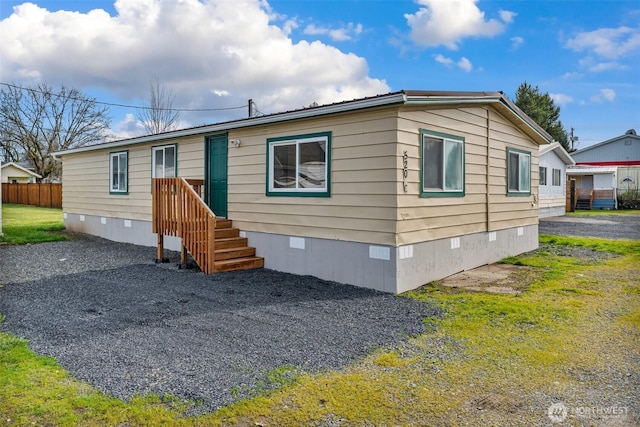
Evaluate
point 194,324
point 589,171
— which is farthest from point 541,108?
point 194,324

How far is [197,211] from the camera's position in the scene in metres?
8.03

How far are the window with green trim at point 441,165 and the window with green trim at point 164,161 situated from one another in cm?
608

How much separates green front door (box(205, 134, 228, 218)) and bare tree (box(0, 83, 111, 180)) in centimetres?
2701

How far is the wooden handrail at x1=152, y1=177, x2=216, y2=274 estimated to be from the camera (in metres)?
7.77

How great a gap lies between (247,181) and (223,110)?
67.7ft

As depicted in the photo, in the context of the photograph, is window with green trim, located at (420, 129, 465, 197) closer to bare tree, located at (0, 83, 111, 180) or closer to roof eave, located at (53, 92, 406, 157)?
roof eave, located at (53, 92, 406, 157)

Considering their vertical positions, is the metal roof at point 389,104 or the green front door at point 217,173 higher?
the metal roof at point 389,104

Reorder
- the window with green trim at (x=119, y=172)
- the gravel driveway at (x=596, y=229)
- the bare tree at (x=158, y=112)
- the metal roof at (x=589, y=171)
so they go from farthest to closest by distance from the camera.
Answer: the bare tree at (x=158, y=112) < the metal roof at (x=589, y=171) < the gravel driveway at (x=596, y=229) < the window with green trim at (x=119, y=172)

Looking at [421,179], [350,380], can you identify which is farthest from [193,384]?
[421,179]

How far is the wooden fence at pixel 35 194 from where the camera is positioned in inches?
1067

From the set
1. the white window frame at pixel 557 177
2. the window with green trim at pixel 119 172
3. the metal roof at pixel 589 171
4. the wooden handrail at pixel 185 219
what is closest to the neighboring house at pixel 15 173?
the window with green trim at pixel 119 172

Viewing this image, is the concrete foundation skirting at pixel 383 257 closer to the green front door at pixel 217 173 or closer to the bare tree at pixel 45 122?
the green front door at pixel 217 173

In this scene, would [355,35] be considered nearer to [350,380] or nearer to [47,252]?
[47,252]

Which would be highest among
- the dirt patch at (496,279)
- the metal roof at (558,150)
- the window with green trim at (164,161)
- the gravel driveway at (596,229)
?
the metal roof at (558,150)
